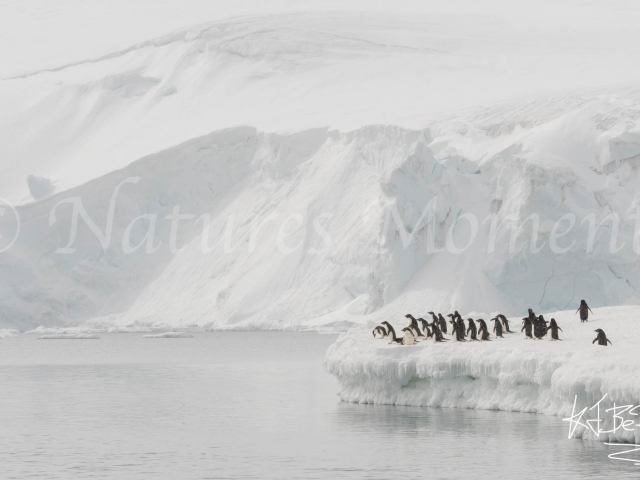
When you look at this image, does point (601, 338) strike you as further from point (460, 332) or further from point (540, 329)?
point (460, 332)

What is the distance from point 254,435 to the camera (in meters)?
19.2

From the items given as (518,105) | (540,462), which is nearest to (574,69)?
(518,105)

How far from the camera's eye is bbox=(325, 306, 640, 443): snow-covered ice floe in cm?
1703

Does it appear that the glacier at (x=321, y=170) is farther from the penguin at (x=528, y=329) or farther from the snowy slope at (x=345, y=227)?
the penguin at (x=528, y=329)

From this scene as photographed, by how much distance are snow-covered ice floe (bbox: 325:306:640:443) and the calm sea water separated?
1.49 ft

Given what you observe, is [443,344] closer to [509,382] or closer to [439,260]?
[509,382]

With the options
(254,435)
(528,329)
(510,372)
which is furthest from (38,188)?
(510,372)

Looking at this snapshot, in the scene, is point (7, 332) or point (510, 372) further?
point (7, 332)

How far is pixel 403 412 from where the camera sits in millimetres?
21688

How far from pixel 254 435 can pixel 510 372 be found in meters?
4.76

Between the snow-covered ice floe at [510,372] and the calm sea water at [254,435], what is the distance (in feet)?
1.49

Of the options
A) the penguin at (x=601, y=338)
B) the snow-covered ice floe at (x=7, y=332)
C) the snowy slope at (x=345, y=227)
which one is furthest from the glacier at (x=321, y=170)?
the penguin at (x=601, y=338)

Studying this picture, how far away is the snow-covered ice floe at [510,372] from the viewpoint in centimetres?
1703

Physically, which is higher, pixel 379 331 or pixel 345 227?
pixel 345 227
